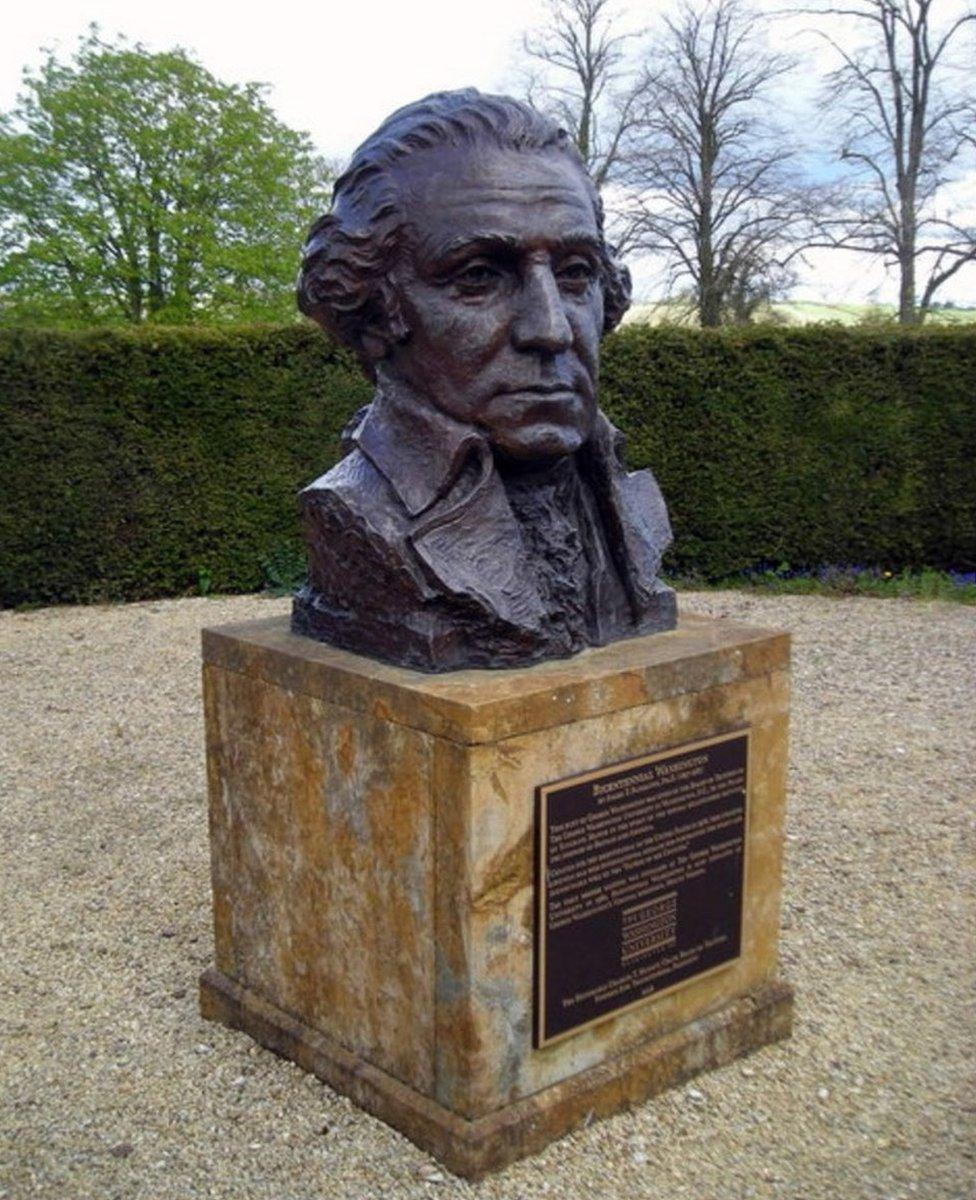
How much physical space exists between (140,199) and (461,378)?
18999mm

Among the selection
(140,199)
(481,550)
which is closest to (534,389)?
(481,550)

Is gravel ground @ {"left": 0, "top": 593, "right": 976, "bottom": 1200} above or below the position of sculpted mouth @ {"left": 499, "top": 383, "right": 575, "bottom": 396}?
below

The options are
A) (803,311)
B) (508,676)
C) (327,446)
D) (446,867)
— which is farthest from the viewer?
(803,311)

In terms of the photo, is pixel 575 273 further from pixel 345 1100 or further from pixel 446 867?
pixel 345 1100

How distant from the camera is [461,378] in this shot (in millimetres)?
3166

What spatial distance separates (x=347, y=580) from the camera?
3.30 metres

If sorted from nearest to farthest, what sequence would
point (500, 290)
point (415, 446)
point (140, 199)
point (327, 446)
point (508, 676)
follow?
point (508, 676) → point (500, 290) → point (415, 446) → point (327, 446) → point (140, 199)

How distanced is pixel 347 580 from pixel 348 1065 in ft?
4.32

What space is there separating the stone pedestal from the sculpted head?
2.36 feet

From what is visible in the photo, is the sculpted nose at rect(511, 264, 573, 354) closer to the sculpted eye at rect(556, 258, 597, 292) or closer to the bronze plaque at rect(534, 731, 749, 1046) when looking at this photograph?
the sculpted eye at rect(556, 258, 597, 292)

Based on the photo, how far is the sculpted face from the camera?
121 inches

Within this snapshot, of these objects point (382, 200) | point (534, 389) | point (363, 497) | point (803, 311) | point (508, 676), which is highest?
point (803, 311)

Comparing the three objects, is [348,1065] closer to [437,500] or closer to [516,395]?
[437,500]

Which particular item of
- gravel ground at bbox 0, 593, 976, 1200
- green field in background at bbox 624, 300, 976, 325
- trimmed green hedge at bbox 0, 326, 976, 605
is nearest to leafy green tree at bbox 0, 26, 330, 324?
green field in background at bbox 624, 300, 976, 325
